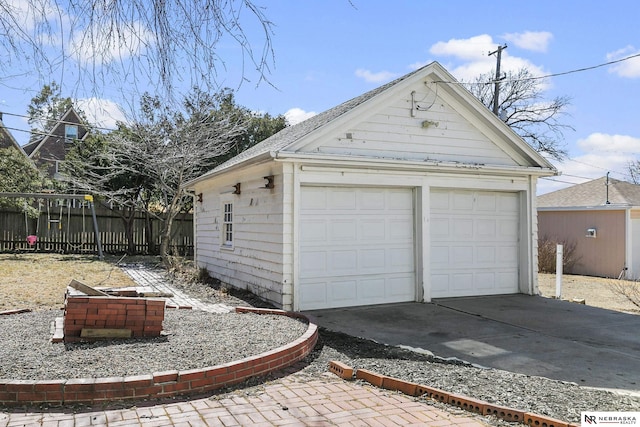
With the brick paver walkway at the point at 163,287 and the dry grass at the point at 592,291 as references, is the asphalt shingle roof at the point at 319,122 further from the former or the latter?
the dry grass at the point at 592,291

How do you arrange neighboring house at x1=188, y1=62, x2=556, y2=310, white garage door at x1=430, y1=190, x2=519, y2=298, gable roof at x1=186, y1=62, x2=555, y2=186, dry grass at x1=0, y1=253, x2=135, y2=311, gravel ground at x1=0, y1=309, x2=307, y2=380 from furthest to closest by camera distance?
white garage door at x1=430, y1=190, x2=519, y2=298, dry grass at x1=0, y1=253, x2=135, y2=311, neighboring house at x1=188, y1=62, x2=556, y2=310, gable roof at x1=186, y1=62, x2=555, y2=186, gravel ground at x1=0, y1=309, x2=307, y2=380

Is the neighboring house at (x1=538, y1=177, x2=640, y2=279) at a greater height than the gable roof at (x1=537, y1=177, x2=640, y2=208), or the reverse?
the gable roof at (x1=537, y1=177, x2=640, y2=208)

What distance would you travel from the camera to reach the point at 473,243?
32.0 ft

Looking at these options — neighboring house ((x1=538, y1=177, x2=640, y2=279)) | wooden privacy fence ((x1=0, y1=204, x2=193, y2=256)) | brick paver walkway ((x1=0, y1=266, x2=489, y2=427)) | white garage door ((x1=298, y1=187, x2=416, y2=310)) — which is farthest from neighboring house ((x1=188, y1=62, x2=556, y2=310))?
wooden privacy fence ((x1=0, y1=204, x2=193, y2=256))

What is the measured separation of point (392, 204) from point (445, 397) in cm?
527

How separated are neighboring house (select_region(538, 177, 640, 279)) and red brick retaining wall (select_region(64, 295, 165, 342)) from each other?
17328 mm

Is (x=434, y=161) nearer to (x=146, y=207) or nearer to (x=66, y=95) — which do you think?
(x=66, y=95)

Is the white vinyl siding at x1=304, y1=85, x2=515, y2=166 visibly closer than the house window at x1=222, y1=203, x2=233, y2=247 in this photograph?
Yes

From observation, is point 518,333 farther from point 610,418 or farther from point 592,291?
point 592,291

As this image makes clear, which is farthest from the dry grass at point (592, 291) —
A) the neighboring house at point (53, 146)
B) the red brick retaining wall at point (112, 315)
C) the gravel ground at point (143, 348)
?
the neighboring house at point (53, 146)

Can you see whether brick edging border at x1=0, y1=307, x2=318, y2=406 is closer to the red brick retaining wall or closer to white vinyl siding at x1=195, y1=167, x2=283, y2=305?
the red brick retaining wall

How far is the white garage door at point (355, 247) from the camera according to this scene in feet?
27.1

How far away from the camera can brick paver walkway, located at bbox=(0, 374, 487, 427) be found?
3.50 m

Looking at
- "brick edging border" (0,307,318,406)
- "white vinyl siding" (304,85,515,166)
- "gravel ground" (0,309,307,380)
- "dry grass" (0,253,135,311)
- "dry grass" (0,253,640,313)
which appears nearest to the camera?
"brick edging border" (0,307,318,406)
